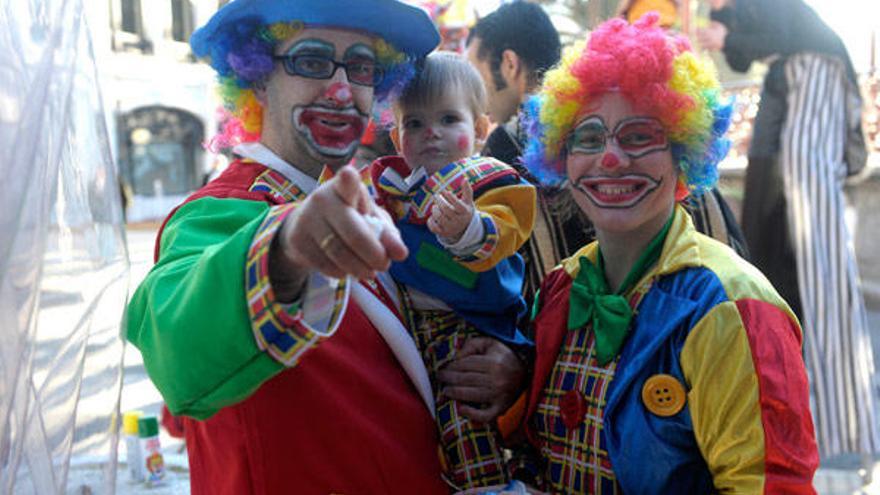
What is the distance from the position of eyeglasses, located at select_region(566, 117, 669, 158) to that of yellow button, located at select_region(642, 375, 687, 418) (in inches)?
20.7

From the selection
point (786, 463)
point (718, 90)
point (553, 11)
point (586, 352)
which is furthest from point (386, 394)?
point (553, 11)

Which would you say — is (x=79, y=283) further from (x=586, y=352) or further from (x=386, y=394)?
(x=586, y=352)

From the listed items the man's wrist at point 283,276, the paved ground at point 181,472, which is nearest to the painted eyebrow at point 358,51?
the man's wrist at point 283,276

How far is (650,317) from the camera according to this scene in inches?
67.4

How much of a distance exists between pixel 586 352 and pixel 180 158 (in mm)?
22258

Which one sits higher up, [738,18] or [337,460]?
[738,18]

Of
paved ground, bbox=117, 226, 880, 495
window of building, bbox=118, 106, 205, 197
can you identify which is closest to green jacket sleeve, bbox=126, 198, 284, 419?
paved ground, bbox=117, 226, 880, 495

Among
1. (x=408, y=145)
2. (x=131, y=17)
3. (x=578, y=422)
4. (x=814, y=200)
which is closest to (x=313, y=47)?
(x=408, y=145)

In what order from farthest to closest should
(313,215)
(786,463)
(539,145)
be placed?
(539,145)
(786,463)
(313,215)

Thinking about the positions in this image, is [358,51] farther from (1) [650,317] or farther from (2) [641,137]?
(1) [650,317]

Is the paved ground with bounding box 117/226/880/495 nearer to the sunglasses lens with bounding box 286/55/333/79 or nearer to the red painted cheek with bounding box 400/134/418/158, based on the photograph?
the red painted cheek with bounding box 400/134/418/158

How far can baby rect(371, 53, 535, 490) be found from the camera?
72.9 inches

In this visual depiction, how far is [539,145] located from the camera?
85.9 inches

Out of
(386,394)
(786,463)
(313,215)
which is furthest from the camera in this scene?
(386,394)
